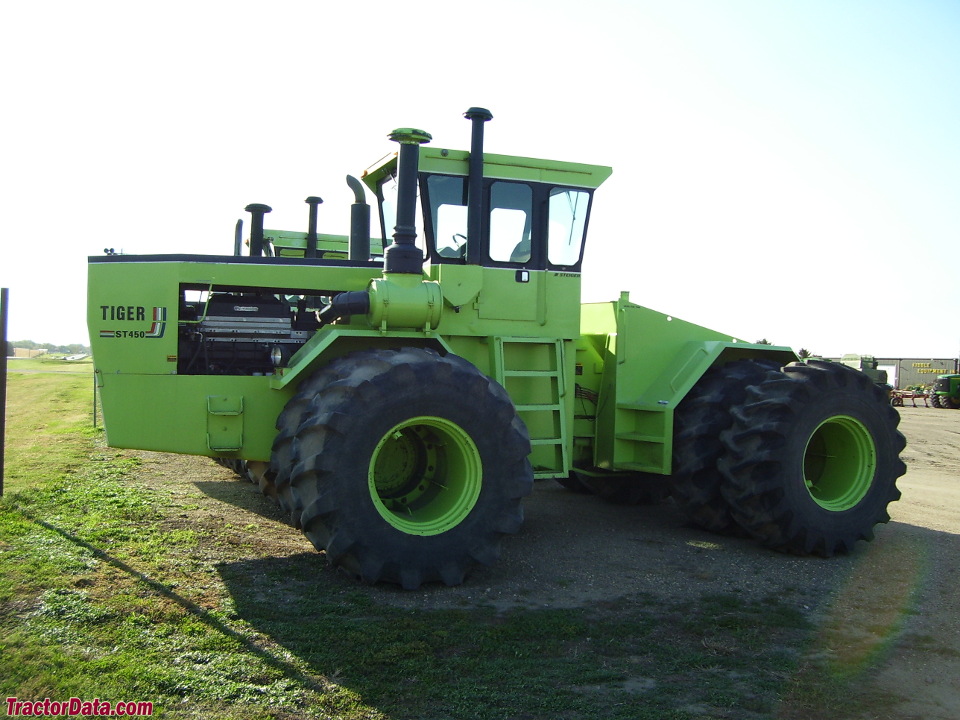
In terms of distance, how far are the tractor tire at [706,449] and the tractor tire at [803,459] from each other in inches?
10.0

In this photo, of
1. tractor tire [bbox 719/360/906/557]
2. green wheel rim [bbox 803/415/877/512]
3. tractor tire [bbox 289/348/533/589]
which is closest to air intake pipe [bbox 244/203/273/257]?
tractor tire [bbox 289/348/533/589]

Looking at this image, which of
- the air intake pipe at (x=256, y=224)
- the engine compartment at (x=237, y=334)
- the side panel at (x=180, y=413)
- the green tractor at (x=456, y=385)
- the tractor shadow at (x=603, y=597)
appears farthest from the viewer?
the air intake pipe at (x=256, y=224)

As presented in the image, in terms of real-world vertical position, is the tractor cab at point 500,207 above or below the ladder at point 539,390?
above

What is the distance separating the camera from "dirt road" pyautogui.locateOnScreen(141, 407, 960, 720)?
5121mm

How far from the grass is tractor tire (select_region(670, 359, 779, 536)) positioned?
1984 millimetres

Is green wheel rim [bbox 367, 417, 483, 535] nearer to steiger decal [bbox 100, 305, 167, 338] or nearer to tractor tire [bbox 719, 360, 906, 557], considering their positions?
steiger decal [bbox 100, 305, 167, 338]

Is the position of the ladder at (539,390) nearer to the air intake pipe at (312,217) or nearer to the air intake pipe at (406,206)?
the air intake pipe at (406,206)

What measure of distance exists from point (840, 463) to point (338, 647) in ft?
18.7

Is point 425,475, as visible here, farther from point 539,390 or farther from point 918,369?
point 918,369

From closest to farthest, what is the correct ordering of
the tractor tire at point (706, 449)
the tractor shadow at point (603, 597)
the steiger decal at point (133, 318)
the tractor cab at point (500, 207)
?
the tractor shadow at point (603, 597) → the steiger decal at point (133, 318) → the tractor cab at point (500, 207) → the tractor tire at point (706, 449)

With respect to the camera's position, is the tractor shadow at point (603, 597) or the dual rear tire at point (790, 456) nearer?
the tractor shadow at point (603, 597)

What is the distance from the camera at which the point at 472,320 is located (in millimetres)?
7754

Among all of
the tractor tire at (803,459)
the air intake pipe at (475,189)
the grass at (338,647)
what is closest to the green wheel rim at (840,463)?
the tractor tire at (803,459)

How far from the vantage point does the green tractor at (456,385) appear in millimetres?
6340
